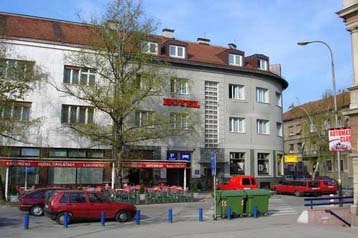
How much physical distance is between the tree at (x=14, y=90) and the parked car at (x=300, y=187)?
23.0m

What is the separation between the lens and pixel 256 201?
23.0 m

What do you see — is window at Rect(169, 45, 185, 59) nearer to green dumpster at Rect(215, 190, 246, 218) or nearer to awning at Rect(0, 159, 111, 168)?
awning at Rect(0, 159, 111, 168)

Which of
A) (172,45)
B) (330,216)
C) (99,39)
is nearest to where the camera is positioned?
Answer: (330,216)

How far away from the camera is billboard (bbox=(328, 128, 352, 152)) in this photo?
1986 centimetres

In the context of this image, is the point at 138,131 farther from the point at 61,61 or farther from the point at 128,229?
the point at 128,229

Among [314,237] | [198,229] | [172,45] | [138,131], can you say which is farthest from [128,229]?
[172,45]

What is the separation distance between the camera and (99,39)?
33.5 metres

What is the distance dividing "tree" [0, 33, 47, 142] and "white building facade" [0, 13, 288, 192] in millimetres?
313

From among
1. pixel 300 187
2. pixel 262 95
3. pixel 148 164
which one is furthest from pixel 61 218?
pixel 262 95

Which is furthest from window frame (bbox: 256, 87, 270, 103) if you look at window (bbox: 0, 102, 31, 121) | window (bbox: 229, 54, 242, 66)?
window (bbox: 0, 102, 31, 121)

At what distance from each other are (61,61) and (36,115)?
479 cm

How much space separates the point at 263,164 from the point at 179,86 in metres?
13.4

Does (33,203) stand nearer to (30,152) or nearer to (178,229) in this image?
(178,229)

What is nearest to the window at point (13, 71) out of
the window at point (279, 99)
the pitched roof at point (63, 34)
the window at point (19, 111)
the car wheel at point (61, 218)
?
the window at point (19, 111)
